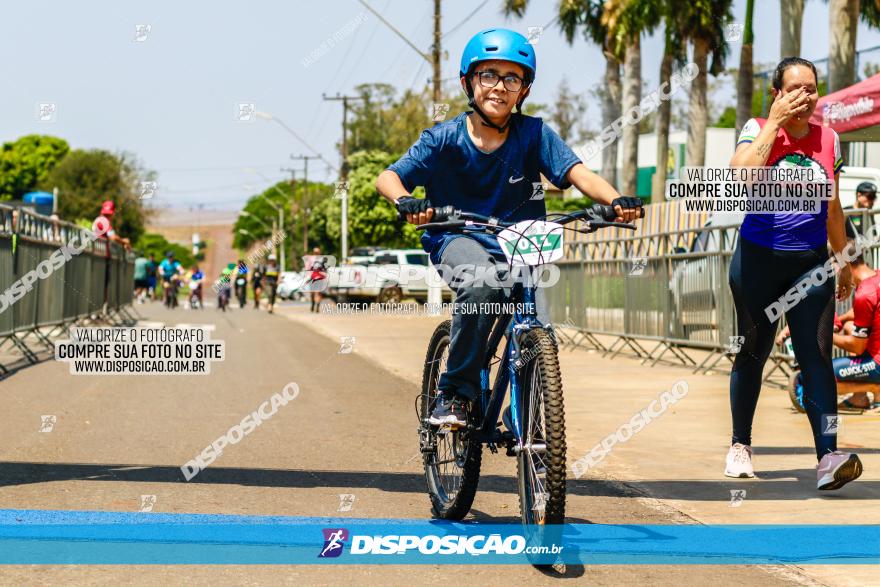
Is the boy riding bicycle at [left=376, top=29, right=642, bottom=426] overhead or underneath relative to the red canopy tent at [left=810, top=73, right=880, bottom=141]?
underneath

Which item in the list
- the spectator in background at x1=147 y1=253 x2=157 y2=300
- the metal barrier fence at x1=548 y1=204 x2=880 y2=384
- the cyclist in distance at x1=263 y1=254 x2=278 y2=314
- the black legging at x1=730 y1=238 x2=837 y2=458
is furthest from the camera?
the spectator in background at x1=147 y1=253 x2=157 y2=300

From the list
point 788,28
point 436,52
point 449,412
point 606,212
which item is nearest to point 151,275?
point 436,52

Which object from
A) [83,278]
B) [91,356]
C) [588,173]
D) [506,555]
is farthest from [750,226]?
[83,278]

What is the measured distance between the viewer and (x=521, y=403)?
4.64 meters

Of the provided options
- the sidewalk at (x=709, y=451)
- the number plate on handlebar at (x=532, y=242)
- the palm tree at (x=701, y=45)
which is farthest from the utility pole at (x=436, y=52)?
the number plate on handlebar at (x=532, y=242)

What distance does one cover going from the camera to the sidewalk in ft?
18.4

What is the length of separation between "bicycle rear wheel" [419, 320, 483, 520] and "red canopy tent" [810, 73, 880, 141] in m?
8.07

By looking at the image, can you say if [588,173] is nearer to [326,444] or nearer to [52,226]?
[326,444]

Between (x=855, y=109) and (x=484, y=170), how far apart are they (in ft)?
28.5

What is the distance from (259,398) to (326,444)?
3.12 meters

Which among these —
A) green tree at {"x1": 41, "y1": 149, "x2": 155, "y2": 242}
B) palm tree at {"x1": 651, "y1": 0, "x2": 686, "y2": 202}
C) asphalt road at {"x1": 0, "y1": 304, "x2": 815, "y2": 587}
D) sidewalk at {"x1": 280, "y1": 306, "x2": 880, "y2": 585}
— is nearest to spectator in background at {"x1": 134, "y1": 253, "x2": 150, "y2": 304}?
palm tree at {"x1": 651, "y1": 0, "x2": 686, "y2": 202}

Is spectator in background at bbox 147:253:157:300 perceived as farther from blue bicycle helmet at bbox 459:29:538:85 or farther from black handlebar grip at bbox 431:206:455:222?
black handlebar grip at bbox 431:206:455:222

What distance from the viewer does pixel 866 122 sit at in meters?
12.5

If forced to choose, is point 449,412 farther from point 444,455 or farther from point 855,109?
point 855,109
